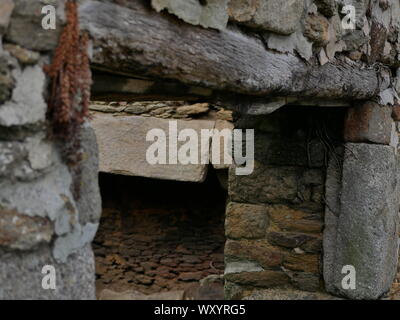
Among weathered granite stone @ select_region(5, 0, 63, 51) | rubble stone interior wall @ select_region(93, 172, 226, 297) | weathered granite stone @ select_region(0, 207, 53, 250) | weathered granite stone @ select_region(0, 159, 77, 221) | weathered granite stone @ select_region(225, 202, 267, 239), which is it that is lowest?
rubble stone interior wall @ select_region(93, 172, 226, 297)

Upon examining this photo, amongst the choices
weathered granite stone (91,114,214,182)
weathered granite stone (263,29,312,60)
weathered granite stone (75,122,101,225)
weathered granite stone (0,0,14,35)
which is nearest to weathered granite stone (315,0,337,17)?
weathered granite stone (263,29,312,60)

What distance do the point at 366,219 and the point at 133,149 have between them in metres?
1.95

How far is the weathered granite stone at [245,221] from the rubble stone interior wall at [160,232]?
5.66 feet

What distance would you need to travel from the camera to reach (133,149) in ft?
12.8

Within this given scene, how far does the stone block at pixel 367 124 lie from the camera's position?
2479mm

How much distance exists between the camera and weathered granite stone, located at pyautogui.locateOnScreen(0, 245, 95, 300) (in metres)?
1.04

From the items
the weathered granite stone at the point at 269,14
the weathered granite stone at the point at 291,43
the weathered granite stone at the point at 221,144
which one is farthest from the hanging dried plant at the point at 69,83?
the weathered granite stone at the point at 221,144

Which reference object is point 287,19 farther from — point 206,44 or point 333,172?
point 333,172

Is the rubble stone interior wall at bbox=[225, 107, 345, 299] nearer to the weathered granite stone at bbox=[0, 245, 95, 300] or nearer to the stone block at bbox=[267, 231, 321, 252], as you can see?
the stone block at bbox=[267, 231, 321, 252]

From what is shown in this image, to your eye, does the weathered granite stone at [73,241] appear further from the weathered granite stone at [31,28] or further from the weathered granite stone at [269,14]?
the weathered granite stone at [269,14]

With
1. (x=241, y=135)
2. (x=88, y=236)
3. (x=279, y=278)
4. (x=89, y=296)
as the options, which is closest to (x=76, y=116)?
(x=88, y=236)

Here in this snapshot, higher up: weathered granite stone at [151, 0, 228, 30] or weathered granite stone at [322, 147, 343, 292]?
weathered granite stone at [151, 0, 228, 30]

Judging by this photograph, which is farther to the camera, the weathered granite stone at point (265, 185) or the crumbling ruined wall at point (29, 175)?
the weathered granite stone at point (265, 185)

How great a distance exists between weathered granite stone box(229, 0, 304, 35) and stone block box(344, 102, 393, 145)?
0.86 metres
